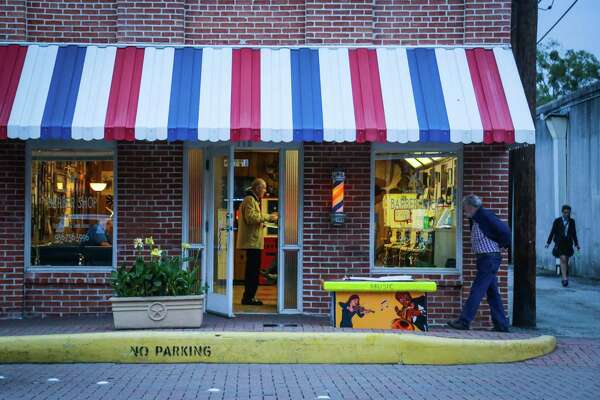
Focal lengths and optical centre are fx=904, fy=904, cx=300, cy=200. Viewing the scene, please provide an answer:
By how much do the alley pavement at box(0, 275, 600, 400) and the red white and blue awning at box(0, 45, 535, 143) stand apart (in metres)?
2.41

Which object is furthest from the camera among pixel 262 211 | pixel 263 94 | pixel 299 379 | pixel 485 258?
pixel 262 211

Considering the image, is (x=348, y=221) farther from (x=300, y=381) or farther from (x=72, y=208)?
(x=300, y=381)

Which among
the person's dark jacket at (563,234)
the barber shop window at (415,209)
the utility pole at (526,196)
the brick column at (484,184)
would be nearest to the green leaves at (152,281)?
the barber shop window at (415,209)

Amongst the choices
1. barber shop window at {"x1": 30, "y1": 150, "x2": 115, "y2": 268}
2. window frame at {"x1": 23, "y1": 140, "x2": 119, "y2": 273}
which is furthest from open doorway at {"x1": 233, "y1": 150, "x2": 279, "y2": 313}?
barber shop window at {"x1": 30, "y1": 150, "x2": 115, "y2": 268}

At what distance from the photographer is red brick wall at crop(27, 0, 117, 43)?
12.5 m

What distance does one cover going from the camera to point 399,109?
1127cm

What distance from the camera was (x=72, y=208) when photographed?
12.5 m

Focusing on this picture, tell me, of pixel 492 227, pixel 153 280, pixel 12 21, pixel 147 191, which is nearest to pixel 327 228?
pixel 492 227

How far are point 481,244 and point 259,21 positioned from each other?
14.2 ft

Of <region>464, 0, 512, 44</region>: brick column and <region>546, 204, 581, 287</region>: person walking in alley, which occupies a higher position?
<region>464, 0, 512, 44</region>: brick column

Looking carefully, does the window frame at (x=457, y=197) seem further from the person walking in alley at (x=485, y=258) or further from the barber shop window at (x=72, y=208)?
the barber shop window at (x=72, y=208)

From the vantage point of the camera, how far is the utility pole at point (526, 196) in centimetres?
1299

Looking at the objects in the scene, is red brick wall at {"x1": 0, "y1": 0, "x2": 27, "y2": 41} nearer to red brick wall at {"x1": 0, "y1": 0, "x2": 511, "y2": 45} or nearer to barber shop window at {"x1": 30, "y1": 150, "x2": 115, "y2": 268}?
red brick wall at {"x1": 0, "y1": 0, "x2": 511, "y2": 45}

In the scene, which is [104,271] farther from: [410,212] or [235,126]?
[410,212]
